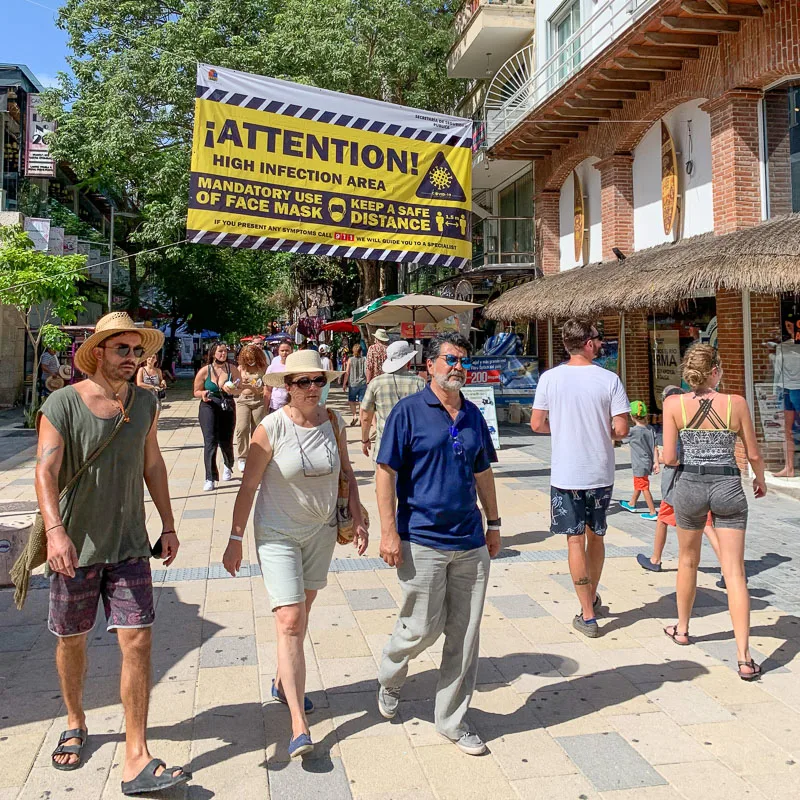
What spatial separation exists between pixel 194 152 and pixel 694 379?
25.2ft

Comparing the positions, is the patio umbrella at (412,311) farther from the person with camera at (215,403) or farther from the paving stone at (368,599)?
the paving stone at (368,599)

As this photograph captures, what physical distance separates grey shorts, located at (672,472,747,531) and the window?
1307 centimetres

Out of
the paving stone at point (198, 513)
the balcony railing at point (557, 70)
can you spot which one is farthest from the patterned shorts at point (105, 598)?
the balcony railing at point (557, 70)

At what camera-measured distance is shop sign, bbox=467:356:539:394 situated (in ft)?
52.9

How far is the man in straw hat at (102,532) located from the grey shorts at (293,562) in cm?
50

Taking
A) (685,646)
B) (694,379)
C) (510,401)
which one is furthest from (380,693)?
(510,401)

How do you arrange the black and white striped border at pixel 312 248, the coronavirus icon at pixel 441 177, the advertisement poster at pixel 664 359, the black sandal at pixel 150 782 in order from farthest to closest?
the advertisement poster at pixel 664 359 → the coronavirus icon at pixel 441 177 → the black and white striped border at pixel 312 248 → the black sandal at pixel 150 782

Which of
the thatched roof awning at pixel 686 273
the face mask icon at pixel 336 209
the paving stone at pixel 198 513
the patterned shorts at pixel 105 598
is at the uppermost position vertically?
the face mask icon at pixel 336 209

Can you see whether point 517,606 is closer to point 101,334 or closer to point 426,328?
point 101,334

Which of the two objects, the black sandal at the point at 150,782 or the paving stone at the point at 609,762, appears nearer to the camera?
the black sandal at the point at 150,782

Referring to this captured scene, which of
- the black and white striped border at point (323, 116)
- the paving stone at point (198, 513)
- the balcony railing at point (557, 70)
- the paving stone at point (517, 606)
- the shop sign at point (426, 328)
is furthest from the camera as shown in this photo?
the shop sign at point (426, 328)

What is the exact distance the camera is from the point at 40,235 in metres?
21.5

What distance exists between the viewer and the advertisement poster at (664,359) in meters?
14.1

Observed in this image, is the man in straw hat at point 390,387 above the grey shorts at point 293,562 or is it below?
above
